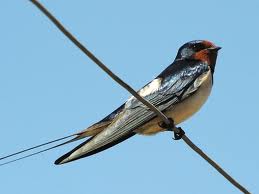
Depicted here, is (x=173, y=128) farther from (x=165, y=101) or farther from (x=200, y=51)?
(x=200, y=51)

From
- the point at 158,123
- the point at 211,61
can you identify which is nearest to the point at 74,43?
the point at 158,123

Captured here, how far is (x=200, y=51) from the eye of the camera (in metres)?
4.95

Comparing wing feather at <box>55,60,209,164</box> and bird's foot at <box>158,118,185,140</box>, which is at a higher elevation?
wing feather at <box>55,60,209,164</box>

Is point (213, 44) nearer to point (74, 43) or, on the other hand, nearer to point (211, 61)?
point (211, 61)

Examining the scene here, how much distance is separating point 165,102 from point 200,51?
80 centimetres

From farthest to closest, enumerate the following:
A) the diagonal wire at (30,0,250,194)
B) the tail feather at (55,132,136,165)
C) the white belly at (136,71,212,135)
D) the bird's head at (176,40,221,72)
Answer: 1. the bird's head at (176,40,221,72)
2. the white belly at (136,71,212,135)
3. the tail feather at (55,132,136,165)
4. the diagonal wire at (30,0,250,194)

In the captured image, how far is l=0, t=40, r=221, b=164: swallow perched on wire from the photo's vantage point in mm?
3890

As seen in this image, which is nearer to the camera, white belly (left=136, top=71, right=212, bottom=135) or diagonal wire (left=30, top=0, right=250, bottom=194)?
diagonal wire (left=30, top=0, right=250, bottom=194)

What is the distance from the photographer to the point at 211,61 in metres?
4.86

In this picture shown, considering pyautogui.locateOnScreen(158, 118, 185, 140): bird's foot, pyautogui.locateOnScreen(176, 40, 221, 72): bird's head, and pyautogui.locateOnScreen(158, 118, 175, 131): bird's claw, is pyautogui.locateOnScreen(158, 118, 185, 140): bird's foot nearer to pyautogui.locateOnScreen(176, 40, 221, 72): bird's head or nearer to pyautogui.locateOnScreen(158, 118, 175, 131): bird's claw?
pyautogui.locateOnScreen(158, 118, 175, 131): bird's claw

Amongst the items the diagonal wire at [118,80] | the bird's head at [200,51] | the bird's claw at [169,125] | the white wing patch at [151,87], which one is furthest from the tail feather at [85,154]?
the bird's head at [200,51]

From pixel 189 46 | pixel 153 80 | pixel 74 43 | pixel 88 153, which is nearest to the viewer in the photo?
pixel 74 43

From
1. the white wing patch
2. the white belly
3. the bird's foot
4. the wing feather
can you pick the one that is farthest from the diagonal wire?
the white wing patch

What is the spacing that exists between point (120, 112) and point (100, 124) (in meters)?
0.17
